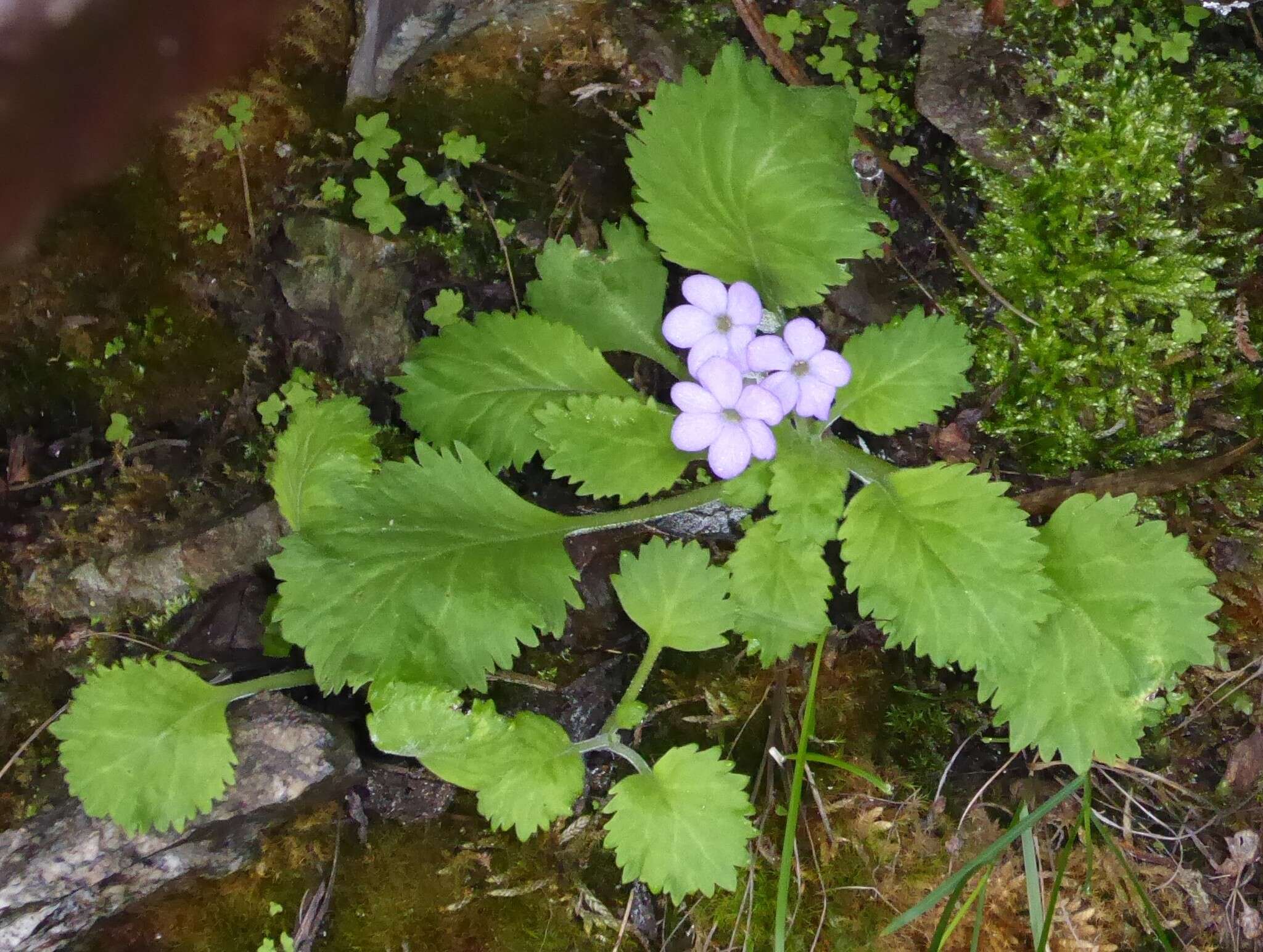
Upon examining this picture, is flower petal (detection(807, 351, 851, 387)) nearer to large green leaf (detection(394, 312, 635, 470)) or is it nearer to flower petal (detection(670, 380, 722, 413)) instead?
flower petal (detection(670, 380, 722, 413))

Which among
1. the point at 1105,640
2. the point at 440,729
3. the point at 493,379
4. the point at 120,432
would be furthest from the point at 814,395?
the point at 120,432

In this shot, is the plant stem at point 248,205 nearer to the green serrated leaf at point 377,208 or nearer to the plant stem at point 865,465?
the green serrated leaf at point 377,208

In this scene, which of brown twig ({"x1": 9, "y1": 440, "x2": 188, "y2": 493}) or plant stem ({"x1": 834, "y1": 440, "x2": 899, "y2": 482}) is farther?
brown twig ({"x1": 9, "y1": 440, "x2": 188, "y2": 493})

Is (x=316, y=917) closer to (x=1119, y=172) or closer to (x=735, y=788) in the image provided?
(x=735, y=788)

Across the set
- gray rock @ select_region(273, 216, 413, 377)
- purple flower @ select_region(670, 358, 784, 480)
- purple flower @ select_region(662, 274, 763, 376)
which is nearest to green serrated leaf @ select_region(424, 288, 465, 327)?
gray rock @ select_region(273, 216, 413, 377)

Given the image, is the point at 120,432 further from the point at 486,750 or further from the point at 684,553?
the point at 684,553
